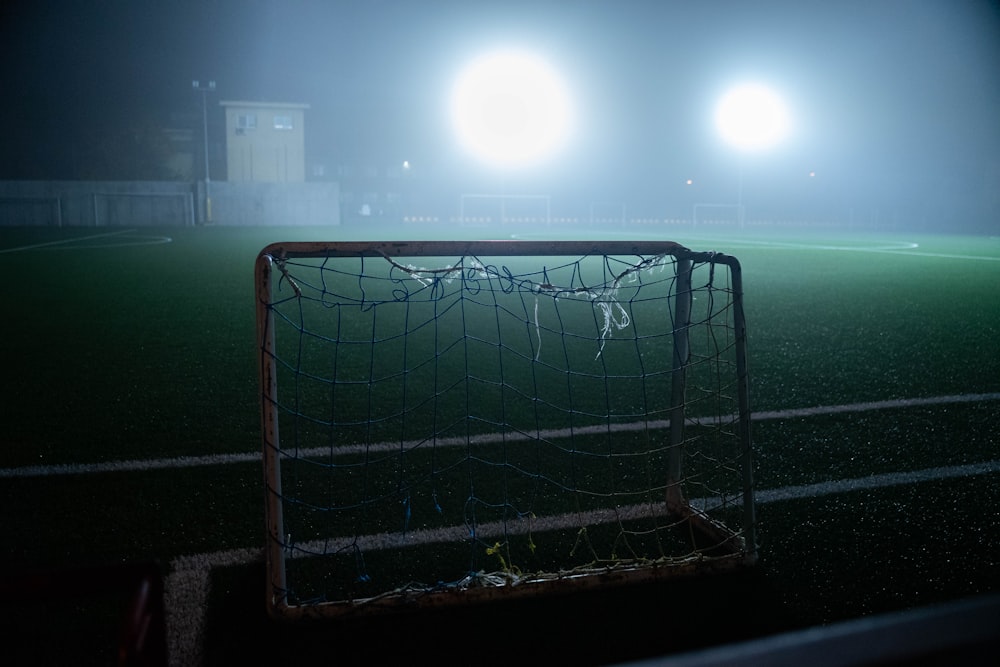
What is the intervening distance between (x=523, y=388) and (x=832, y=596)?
289cm

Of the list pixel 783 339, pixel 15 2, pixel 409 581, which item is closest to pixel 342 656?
pixel 409 581

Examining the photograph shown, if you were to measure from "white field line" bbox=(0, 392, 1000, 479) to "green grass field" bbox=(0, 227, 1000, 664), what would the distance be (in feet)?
0.08

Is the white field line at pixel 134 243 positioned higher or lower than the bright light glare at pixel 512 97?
lower

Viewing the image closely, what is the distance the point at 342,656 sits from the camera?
7.21 ft

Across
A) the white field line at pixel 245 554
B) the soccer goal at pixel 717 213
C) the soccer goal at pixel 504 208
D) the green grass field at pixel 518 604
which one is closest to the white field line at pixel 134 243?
the green grass field at pixel 518 604

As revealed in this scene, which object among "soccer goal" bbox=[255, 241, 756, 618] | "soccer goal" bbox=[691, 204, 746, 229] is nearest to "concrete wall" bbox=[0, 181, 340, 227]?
"soccer goal" bbox=[691, 204, 746, 229]

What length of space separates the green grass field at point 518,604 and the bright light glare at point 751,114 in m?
32.1

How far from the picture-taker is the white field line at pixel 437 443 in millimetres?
3547

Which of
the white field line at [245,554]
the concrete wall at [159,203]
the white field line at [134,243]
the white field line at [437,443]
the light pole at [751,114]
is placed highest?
the light pole at [751,114]

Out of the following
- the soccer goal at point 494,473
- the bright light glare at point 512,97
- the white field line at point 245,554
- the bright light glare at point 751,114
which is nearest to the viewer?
the white field line at point 245,554

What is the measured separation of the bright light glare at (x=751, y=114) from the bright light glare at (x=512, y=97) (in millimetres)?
8748

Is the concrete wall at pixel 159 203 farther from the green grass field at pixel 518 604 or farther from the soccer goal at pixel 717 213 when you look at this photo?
the green grass field at pixel 518 604

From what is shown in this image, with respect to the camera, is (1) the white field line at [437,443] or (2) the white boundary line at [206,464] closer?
(2) the white boundary line at [206,464]

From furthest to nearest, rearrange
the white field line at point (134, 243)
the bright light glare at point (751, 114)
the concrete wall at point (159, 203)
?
the bright light glare at point (751, 114) → the concrete wall at point (159, 203) → the white field line at point (134, 243)
